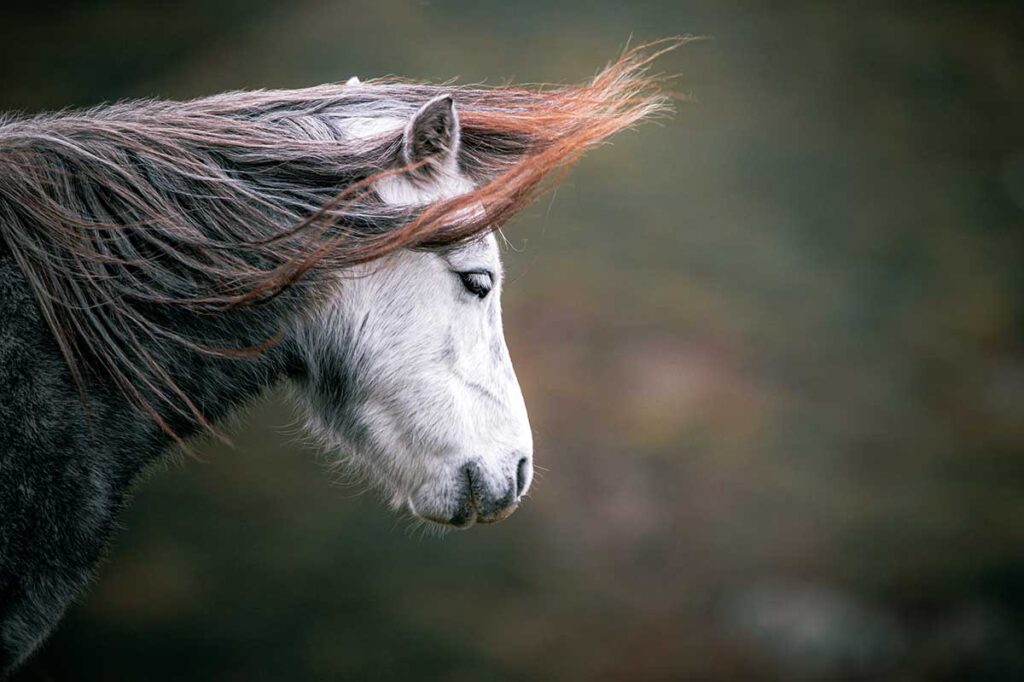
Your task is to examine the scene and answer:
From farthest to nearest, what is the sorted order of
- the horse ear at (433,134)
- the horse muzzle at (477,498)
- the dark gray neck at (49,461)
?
the horse muzzle at (477,498) < the horse ear at (433,134) < the dark gray neck at (49,461)

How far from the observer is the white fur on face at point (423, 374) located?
142 centimetres

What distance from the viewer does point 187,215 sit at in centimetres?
132

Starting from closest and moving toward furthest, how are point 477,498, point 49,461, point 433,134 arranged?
point 49,461 < point 433,134 < point 477,498

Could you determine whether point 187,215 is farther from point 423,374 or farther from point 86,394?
point 423,374

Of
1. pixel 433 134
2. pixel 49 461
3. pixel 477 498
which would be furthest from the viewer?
pixel 477 498

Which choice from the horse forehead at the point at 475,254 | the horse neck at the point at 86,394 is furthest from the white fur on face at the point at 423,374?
the horse neck at the point at 86,394

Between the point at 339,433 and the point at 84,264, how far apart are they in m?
0.48

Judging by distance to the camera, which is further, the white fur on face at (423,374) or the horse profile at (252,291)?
the white fur on face at (423,374)

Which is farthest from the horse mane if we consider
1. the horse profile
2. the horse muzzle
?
the horse muzzle

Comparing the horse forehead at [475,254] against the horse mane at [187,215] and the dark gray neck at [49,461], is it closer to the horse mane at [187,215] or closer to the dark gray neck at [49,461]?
the horse mane at [187,215]

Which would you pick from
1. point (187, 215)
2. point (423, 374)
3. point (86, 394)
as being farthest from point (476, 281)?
point (86, 394)

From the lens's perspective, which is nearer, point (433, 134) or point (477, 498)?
point (433, 134)

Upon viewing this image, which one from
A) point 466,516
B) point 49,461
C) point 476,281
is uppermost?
point 476,281

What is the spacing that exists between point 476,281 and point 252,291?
34 centimetres
